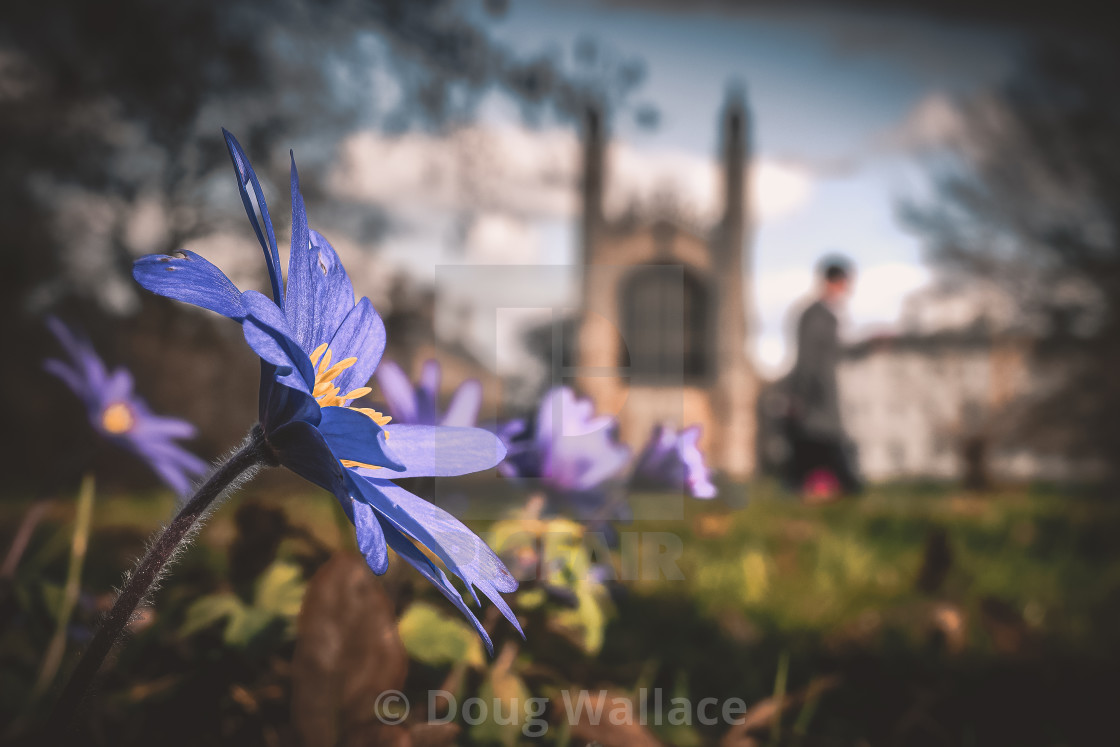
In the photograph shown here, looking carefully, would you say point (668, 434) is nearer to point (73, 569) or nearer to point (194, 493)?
point (194, 493)

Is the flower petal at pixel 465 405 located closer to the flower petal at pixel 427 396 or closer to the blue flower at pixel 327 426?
the flower petal at pixel 427 396

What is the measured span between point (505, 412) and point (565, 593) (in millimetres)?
1044

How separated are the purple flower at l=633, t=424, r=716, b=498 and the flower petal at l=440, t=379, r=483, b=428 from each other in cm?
19

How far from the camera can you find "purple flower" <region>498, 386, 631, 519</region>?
844mm

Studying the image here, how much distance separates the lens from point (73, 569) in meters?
0.79

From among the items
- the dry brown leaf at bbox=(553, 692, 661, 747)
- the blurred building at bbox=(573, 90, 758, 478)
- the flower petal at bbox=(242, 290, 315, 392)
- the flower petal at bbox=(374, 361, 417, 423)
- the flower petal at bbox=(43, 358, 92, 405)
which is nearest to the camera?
the flower petal at bbox=(242, 290, 315, 392)

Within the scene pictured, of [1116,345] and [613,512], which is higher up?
[1116,345]

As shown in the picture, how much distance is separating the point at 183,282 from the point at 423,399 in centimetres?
39

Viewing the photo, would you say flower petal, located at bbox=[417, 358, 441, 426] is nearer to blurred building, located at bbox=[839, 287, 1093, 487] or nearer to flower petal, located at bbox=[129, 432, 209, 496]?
flower petal, located at bbox=[129, 432, 209, 496]

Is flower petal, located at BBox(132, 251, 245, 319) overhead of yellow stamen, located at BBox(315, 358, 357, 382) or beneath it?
overhead

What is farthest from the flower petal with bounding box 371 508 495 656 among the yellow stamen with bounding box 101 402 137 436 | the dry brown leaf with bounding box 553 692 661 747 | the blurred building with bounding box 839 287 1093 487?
the blurred building with bounding box 839 287 1093 487

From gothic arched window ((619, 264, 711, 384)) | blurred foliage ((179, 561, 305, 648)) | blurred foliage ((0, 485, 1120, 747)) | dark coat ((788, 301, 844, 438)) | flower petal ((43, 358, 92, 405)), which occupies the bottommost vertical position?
blurred foliage ((0, 485, 1120, 747))

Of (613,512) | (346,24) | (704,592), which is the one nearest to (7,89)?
(346,24)

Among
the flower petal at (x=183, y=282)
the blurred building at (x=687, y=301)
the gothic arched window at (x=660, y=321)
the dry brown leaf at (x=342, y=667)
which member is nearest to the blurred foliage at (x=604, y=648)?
the dry brown leaf at (x=342, y=667)
